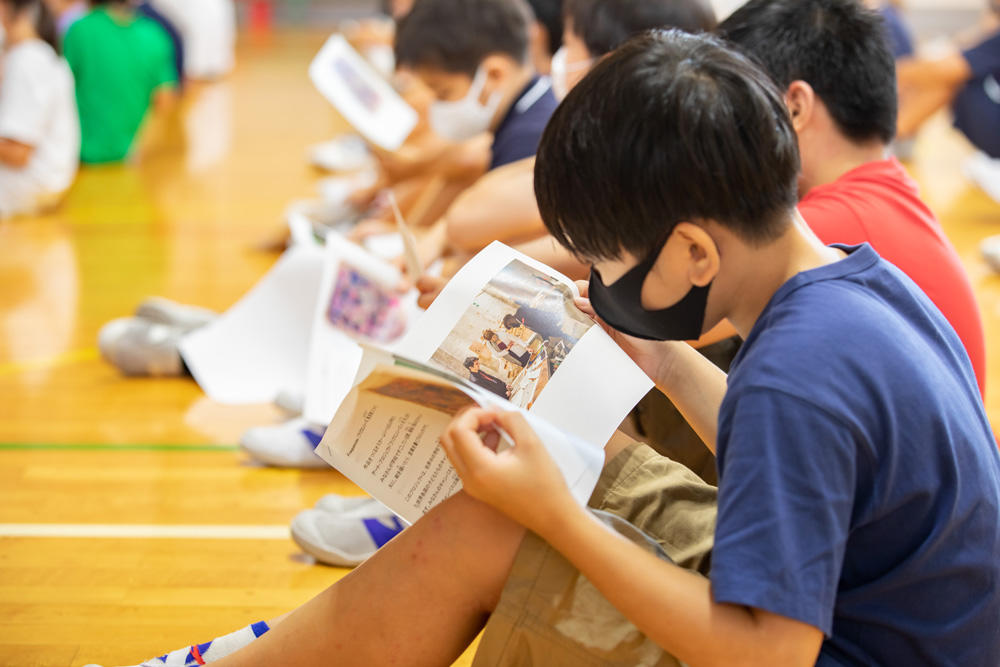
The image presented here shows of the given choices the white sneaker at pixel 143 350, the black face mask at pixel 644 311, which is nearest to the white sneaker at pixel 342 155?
the white sneaker at pixel 143 350

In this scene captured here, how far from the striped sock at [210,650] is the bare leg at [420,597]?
0.16 m

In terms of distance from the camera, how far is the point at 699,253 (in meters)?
0.77

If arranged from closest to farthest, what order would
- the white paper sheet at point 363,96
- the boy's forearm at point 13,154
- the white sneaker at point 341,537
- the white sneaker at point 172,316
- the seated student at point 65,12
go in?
the white sneaker at point 341,537, the white sneaker at point 172,316, the white paper sheet at point 363,96, the boy's forearm at point 13,154, the seated student at point 65,12

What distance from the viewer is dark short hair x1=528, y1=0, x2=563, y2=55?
231 centimetres

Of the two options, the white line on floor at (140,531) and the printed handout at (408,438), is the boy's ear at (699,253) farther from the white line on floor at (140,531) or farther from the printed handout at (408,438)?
the white line on floor at (140,531)

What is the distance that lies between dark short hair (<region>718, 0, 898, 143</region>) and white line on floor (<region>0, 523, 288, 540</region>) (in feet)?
2.85

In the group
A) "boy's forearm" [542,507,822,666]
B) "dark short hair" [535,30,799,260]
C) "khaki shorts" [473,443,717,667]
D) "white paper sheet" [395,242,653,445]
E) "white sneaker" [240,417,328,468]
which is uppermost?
"dark short hair" [535,30,799,260]

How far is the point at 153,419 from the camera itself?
72.9 inches

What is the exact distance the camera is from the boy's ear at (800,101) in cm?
123

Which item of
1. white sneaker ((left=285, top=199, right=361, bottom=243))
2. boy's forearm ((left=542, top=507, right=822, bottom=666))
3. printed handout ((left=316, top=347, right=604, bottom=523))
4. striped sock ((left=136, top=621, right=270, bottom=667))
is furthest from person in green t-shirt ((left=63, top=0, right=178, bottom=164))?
boy's forearm ((left=542, top=507, right=822, bottom=666))

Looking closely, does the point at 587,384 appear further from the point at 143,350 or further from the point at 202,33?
the point at 202,33

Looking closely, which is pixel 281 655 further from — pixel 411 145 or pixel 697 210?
pixel 411 145

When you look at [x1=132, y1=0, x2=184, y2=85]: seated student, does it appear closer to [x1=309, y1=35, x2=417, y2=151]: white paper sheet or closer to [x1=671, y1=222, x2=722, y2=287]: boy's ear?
[x1=309, y1=35, x2=417, y2=151]: white paper sheet

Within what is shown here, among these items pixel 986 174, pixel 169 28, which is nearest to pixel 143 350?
pixel 986 174
